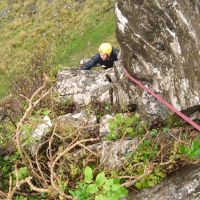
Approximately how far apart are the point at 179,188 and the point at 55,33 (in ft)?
93.6

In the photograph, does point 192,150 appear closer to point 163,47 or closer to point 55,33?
point 163,47

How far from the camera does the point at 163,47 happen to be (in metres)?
7.04

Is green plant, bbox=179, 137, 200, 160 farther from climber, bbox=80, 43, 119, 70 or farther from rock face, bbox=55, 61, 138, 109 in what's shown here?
climber, bbox=80, 43, 119, 70

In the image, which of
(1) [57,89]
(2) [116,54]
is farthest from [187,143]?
(2) [116,54]

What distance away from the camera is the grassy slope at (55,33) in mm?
27688

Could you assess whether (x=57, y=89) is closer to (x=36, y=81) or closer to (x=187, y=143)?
(x=36, y=81)

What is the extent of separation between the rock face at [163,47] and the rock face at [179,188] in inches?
51.4

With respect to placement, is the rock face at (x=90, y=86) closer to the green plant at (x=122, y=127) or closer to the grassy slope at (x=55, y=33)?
the green plant at (x=122, y=127)

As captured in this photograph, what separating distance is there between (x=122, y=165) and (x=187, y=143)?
91 cm

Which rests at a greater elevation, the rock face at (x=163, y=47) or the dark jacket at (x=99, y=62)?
the rock face at (x=163, y=47)

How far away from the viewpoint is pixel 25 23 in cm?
3866

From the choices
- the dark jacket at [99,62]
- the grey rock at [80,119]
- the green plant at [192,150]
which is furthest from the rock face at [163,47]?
the dark jacket at [99,62]

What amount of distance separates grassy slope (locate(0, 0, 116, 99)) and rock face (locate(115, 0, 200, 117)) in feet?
52.3

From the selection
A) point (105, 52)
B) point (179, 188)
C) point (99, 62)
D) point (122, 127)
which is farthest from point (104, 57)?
Result: point (179, 188)
